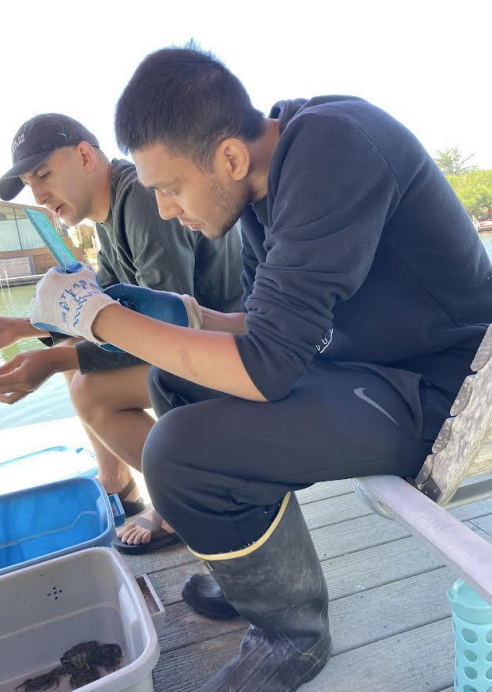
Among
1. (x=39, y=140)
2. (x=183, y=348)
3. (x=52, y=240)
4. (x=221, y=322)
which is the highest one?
(x=39, y=140)

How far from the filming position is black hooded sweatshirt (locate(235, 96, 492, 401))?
88 centimetres

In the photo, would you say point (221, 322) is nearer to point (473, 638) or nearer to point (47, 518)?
Answer: point (47, 518)

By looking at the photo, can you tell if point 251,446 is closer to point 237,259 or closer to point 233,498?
point 233,498

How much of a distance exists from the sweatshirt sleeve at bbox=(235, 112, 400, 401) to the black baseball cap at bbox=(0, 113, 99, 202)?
1029mm

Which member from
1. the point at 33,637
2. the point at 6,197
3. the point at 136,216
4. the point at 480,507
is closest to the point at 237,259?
the point at 136,216

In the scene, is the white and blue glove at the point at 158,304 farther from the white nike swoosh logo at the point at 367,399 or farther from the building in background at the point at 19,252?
the building in background at the point at 19,252

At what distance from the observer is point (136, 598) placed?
1021mm

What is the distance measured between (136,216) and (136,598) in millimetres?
1017

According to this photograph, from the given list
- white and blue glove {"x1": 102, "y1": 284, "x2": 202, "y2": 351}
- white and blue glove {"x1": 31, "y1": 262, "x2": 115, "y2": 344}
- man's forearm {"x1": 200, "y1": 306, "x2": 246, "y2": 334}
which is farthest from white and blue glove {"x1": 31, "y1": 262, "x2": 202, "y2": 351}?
man's forearm {"x1": 200, "y1": 306, "x2": 246, "y2": 334}

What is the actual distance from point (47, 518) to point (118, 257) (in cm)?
83

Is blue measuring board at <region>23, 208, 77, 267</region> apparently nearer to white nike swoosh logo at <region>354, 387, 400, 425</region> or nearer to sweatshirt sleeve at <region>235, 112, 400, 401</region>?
sweatshirt sleeve at <region>235, 112, 400, 401</region>

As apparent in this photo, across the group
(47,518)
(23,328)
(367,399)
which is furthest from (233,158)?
(47,518)

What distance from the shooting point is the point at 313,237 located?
2.89 feet

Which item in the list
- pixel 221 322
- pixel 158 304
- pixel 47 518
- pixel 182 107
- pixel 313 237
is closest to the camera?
pixel 313 237
